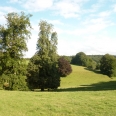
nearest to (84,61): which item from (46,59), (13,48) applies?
(46,59)

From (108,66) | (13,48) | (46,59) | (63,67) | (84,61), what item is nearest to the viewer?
(13,48)

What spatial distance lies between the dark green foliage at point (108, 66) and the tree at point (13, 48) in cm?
7008

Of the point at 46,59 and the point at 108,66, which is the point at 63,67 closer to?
the point at 108,66

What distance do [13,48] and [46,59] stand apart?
52.7 ft

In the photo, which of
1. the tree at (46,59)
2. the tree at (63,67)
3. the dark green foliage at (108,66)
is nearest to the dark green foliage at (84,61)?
the dark green foliage at (108,66)

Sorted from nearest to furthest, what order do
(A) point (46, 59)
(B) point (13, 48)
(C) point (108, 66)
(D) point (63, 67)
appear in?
(B) point (13, 48) < (A) point (46, 59) < (D) point (63, 67) < (C) point (108, 66)

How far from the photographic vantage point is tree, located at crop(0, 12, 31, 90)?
120ft

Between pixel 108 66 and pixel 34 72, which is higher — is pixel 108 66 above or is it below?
above

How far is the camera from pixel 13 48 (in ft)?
120

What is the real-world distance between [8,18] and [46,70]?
20403 millimetres

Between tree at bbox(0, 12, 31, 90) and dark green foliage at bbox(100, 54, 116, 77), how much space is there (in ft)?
230

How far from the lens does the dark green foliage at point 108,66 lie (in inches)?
3939

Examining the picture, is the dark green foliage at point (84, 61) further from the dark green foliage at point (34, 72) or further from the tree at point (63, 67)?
the dark green foliage at point (34, 72)

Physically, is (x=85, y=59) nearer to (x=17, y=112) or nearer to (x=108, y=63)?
(x=108, y=63)
